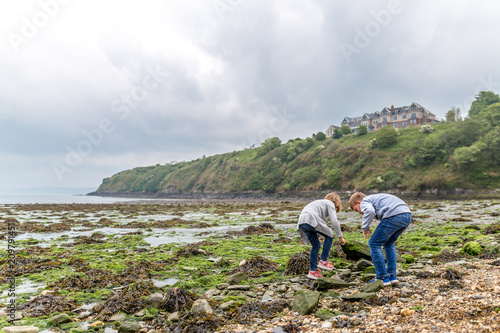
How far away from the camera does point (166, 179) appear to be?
16288 centimetres

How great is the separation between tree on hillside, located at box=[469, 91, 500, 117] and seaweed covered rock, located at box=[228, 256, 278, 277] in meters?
100.0

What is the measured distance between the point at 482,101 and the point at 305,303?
10797 cm

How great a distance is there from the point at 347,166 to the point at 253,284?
261ft

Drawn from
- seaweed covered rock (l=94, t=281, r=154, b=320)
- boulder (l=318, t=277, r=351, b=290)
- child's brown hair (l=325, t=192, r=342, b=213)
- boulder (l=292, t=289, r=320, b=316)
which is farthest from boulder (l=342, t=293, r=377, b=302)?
seaweed covered rock (l=94, t=281, r=154, b=320)

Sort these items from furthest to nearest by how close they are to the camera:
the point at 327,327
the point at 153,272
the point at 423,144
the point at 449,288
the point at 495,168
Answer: the point at 423,144, the point at 495,168, the point at 153,272, the point at 449,288, the point at 327,327

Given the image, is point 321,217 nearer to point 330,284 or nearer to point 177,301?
point 330,284

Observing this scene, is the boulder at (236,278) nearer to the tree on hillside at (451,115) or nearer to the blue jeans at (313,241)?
the blue jeans at (313,241)

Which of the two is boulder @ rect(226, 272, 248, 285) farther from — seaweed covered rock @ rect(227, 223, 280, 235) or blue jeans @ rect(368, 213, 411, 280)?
seaweed covered rock @ rect(227, 223, 280, 235)

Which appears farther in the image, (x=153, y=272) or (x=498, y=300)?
(x=153, y=272)

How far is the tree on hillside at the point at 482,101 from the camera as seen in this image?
275ft

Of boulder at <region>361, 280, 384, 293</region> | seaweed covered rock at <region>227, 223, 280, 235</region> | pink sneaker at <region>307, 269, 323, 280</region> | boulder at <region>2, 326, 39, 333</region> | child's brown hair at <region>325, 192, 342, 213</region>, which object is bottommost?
seaweed covered rock at <region>227, 223, 280, 235</region>

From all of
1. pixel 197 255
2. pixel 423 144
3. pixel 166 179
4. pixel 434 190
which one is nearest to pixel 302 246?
pixel 197 255

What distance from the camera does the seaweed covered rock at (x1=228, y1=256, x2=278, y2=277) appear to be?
328 inches

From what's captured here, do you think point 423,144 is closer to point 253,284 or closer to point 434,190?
point 434,190
